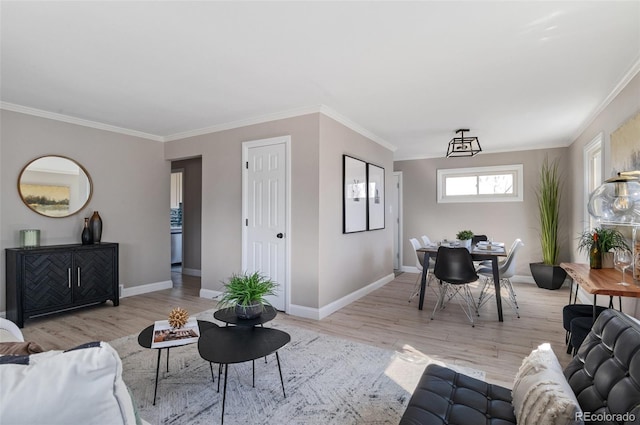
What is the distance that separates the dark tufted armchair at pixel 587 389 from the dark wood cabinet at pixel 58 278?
4.16 meters

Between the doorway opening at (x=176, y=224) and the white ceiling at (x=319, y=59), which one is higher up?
the white ceiling at (x=319, y=59)

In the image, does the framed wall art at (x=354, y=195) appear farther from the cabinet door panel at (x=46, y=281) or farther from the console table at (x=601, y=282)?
the cabinet door panel at (x=46, y=281)

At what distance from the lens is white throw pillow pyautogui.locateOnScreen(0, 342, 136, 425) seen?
0.64m

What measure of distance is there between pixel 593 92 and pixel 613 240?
4.99 feet

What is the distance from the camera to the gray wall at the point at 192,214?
6586 millimetres

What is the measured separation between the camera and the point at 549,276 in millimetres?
5320

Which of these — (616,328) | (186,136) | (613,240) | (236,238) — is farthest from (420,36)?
(186,136)

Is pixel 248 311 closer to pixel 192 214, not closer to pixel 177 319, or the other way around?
pixel 177 319

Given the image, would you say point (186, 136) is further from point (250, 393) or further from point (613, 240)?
point (613, 240)

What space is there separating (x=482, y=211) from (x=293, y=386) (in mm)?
5394

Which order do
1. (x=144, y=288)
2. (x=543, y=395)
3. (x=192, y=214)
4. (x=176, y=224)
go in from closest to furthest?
1. (x=543, y=395)
2. (x=144, y=288)
3. (x=192, y=214)
4. (x=176, y=224)

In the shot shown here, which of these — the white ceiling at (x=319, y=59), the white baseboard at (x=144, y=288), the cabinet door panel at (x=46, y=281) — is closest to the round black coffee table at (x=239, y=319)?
the white ceiling at (x=319, y=59)

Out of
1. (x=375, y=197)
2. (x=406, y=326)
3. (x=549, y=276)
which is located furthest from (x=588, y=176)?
(x=406, y=326)

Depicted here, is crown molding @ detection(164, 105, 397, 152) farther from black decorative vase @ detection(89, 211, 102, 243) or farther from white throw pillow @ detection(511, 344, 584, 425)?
white throw pillow @ detection(511, 344, 584, 425)
